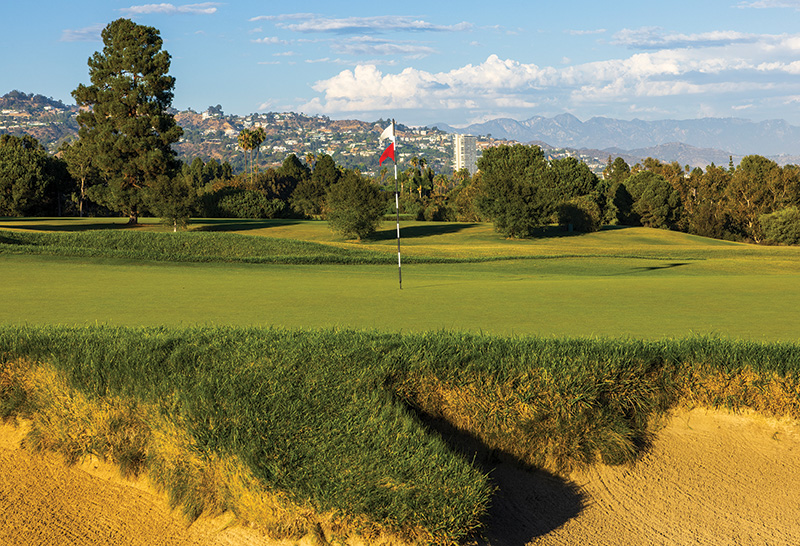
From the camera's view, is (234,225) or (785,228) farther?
(785,228)

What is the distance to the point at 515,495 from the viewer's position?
534 cm

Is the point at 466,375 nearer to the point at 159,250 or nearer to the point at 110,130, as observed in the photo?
the point at 159,250

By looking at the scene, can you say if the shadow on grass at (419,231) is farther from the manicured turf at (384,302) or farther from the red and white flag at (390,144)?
the red and white flag at (390,144)

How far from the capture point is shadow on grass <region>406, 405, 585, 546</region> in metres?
4.72

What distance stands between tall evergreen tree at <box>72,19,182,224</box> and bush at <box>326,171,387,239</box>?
44.2ft

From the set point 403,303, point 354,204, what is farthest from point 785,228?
point 403,303

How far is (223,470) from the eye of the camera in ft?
15.6

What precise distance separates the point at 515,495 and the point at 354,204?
149 feet

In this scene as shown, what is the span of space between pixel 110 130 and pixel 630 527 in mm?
54700

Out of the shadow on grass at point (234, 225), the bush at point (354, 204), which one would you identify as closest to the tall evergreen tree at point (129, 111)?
the shadow on grass at point (234, 225)

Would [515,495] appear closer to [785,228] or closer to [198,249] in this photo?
[198,249]

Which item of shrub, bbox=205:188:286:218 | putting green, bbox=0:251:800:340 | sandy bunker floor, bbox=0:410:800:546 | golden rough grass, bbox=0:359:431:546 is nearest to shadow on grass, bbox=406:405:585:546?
sandy bunker floor, bbox=0:410:800:546

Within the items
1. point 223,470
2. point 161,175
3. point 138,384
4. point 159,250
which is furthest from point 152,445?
point 161,175

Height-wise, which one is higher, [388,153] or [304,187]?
[304,187]
